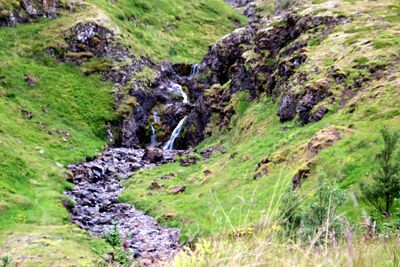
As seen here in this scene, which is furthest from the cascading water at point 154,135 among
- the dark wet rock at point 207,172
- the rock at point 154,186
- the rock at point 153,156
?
the dark wet rock at point 207,172

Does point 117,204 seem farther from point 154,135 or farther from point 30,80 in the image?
point 30,80

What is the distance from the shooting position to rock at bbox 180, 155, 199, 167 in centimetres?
4805

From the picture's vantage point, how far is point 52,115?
216 ft

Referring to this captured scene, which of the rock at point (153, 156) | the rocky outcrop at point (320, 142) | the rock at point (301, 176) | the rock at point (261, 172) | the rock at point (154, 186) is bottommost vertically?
the rock at point (153, 156)

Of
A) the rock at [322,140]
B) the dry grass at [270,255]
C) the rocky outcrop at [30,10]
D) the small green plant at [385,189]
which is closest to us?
the dry grass at [270,255]

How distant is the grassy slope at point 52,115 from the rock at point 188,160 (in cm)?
1355

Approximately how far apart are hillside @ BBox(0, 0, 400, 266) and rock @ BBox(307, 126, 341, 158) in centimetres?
13

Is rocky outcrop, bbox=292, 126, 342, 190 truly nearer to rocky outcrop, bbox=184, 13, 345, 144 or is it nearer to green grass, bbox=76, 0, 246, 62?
rocky outcrop, bbox=184, 13, 345, 144

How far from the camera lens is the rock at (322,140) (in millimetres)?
27208

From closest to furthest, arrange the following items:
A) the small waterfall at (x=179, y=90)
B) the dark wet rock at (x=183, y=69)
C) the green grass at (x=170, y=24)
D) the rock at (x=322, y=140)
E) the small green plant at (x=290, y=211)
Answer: the small green plant at (x=290, y=211), the rock at (x=322, y=140), the small waterfall at (x=179, y=90), the dark wet rock at (x=183, y=69), the green grass at (x=170, y=24)

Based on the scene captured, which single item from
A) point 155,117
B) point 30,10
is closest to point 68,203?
point 155,117

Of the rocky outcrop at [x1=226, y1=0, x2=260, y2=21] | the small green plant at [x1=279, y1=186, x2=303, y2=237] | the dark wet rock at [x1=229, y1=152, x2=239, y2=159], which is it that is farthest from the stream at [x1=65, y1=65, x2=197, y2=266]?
the rocky outcrop at [x1=226, y1=0, x2=260, y2=21]

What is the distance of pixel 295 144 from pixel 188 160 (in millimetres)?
20120

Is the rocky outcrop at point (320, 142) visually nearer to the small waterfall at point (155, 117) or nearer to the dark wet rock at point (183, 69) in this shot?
the small waterfall at point (155, 117)
